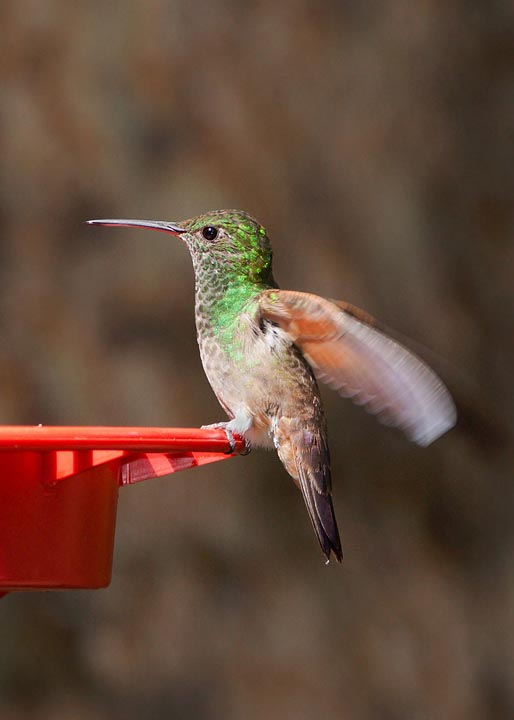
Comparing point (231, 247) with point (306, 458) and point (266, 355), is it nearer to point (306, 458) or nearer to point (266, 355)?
point (266, 355)

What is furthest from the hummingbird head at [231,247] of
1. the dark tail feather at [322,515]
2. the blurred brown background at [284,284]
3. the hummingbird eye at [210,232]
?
the blurred brown background at [284,284]

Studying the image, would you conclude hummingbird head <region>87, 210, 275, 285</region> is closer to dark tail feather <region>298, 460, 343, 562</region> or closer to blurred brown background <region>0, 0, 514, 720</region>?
dark tail feather <region>298, 460, 343, 562</region>

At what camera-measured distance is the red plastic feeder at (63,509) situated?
220 centimetres

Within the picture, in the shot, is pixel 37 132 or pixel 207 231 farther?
pixel 37 132

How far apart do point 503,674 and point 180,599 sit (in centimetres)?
142

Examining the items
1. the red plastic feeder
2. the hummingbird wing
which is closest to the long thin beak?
the hummingbird wing

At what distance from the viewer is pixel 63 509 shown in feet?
7.62

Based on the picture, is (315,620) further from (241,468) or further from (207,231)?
(207,231)

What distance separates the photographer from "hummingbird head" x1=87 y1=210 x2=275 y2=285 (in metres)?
3.13

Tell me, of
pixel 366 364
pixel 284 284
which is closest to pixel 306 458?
pixel 366 364

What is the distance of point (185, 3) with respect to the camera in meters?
4.79

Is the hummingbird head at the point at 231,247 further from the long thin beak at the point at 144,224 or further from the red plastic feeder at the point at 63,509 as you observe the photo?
the red plastic feeder at the point at 63,509

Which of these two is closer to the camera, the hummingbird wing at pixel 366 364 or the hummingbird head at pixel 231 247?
the hummingbird wing at pixel 366 364

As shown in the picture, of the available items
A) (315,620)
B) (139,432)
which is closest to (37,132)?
(315,620)
